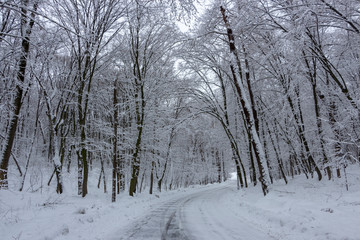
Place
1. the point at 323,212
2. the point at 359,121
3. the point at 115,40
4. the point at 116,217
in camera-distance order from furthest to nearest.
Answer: the point at 115,40 < the point at 116,217 < the point at 359,121 < the point at 323,212

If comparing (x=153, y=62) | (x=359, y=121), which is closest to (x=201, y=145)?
(x=153, y=62)

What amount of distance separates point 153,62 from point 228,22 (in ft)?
30.5

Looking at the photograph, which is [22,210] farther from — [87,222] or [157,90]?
[157,90]

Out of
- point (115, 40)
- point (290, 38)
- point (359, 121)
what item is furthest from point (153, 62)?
point (359, 121)

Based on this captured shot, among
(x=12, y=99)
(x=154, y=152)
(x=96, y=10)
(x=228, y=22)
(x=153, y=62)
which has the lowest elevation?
(x=154, y=152)

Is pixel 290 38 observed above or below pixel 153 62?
below

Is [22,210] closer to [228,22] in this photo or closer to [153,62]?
[228,22]

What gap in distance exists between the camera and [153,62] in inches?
786

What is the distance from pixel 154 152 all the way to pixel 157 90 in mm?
6141

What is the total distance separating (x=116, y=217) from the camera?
859 cm

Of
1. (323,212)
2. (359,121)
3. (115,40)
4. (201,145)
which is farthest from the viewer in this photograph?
(201,145)

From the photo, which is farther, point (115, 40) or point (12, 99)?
point (115, 40)

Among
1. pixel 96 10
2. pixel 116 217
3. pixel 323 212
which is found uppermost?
pixel 96 10

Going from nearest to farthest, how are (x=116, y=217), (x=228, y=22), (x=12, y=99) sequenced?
1. (x=116, y=217)
2. (x=12, y=99)
3. (x=228, y=22)
